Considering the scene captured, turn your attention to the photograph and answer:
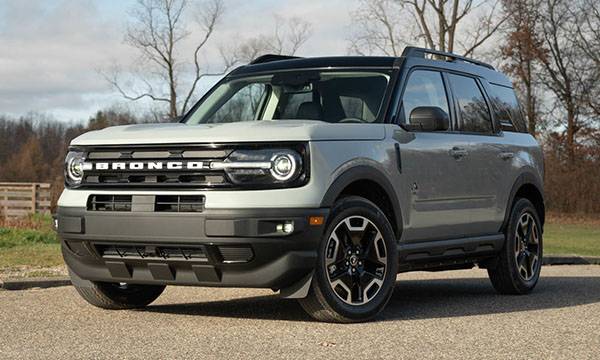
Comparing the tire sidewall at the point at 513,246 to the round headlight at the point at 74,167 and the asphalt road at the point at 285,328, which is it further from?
the round headlight at the point at 74,167

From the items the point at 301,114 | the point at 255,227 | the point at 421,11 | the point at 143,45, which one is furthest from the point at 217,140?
the point at 143,45

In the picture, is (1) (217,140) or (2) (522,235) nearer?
(1) (217,140)

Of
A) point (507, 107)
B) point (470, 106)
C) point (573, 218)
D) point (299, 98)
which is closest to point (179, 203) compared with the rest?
point (299, 98)

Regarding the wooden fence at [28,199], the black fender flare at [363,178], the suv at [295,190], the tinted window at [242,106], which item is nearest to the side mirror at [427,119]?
the suv at [295,190]

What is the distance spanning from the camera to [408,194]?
7980 millimetres

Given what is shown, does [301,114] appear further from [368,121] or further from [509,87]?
[509,87]

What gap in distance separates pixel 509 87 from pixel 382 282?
156 inches

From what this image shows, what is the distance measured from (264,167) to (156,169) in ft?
2.57

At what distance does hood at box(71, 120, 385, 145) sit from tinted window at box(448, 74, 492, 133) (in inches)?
69.4

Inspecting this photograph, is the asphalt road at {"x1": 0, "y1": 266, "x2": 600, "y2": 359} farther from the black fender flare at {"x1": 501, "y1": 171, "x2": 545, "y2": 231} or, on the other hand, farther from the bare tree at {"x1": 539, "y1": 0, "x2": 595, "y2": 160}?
the bare tree at {"x1": 539, "y1": 0, "x2": 595, "y2": 160}

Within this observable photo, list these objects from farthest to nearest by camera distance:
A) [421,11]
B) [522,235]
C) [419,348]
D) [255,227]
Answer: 1. [421,11]
2. [522,235]
3. [255,227]
4. [419,348]

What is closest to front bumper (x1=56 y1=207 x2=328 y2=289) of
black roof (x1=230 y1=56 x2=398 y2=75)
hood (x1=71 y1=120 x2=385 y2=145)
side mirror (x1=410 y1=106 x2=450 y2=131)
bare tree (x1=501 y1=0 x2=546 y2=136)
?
hood (x1=71 y1=120 x2=385 y2=145)

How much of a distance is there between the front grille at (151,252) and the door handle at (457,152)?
8.73 feet

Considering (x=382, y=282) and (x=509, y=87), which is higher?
(x=509, y=87)
